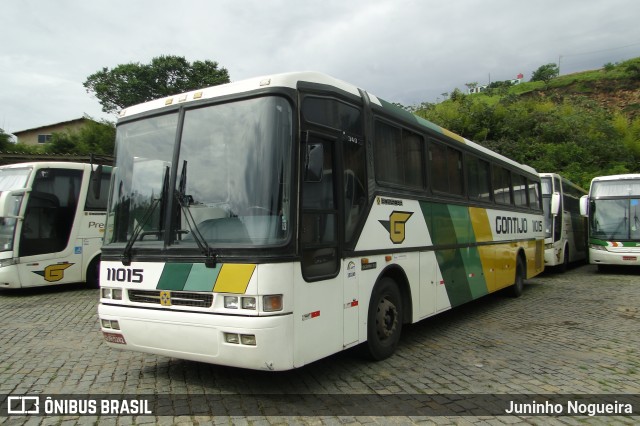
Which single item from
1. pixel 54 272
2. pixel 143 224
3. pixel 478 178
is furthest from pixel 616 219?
pixel 54 272

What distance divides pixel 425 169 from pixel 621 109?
4959cm

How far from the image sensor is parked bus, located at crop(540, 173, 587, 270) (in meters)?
16.0

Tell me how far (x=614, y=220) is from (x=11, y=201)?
17857mm

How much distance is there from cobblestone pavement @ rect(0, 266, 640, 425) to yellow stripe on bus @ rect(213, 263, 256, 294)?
1.08 metres

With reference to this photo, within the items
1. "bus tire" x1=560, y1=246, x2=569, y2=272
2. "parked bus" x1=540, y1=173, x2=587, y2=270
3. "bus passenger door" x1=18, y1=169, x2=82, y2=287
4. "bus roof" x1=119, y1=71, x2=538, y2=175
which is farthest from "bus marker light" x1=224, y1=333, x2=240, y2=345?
"bus tire" x1=560, y1=246, x2=569, y2=272

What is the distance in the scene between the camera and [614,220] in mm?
16656

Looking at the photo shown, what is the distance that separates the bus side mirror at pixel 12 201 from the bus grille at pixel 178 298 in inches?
298

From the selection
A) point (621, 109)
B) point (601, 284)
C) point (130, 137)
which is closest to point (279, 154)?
point (130, 137)

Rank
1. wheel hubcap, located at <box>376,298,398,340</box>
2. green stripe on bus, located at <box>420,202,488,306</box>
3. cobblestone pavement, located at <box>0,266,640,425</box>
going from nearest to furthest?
cobblestone pavement, located at <box>0,266,640,425</box> < wheel hubcap, located at <box>376,298,398,340</box> < green stripe on bus, located at <box>420,202,488,306</box>

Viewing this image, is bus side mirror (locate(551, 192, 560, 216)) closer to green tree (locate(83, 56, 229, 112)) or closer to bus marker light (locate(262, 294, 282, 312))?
bus marker light (locate(262, 294, 282, 312))

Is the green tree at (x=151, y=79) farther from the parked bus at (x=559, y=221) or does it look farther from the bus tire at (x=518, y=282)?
the bus tire at (x=518, y=282)

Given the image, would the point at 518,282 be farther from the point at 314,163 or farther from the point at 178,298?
the point at 178,298

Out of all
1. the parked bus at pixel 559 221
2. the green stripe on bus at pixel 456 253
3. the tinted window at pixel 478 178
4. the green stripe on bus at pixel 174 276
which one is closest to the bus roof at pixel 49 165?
the green stripe on bus at pixel 174 276

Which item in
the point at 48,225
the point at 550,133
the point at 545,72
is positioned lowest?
the point at 48,225
